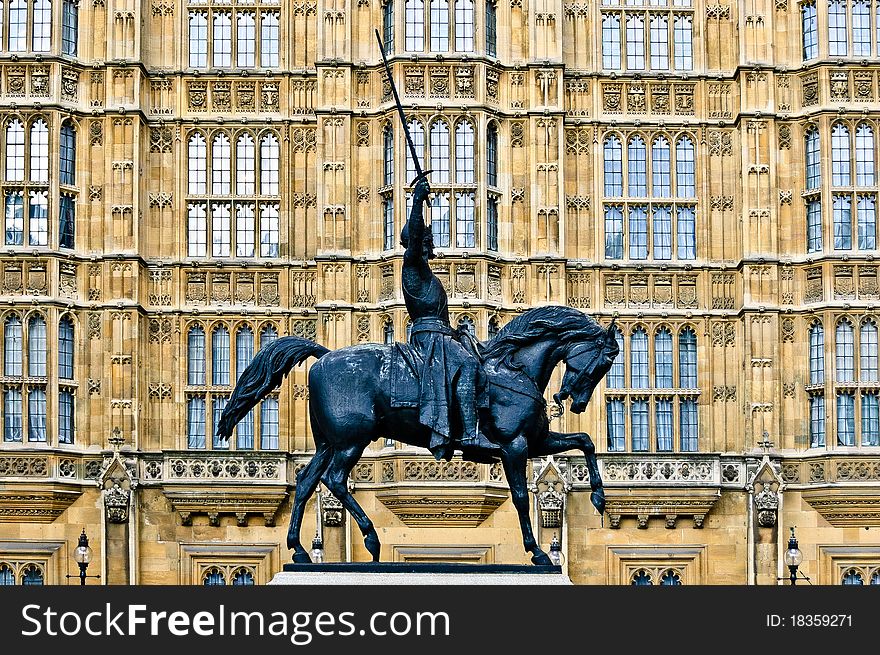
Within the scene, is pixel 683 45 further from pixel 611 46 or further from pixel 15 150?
pixel 15 150

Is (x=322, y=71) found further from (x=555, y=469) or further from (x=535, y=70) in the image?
(x=555, y=469)

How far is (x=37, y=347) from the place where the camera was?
137 ft

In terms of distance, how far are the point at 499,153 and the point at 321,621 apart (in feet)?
79.5

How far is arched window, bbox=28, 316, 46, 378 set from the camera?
41.8 meters

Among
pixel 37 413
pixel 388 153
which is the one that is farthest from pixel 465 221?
pixel 37 413

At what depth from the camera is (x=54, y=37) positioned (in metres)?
42.8

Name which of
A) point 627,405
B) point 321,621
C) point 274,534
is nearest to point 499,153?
point 627,405

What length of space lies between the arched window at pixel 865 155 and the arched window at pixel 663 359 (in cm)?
507

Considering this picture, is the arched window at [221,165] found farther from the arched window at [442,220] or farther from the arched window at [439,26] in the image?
the arched window at [439,26]

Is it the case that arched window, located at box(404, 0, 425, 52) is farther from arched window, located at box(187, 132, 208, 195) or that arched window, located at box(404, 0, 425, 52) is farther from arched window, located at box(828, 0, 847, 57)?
arched window, located at box(828, 0, 847, 57)

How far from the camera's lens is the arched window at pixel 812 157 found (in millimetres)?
43219

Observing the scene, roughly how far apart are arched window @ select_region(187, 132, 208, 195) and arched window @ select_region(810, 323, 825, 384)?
13.0 metres

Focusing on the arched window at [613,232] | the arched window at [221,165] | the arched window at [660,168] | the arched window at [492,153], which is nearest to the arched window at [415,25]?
the arched window at [492,153]

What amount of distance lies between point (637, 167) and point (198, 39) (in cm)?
971
